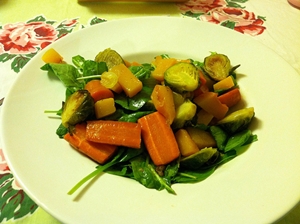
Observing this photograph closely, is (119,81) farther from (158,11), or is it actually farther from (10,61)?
(158,11)

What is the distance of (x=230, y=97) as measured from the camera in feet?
5.67

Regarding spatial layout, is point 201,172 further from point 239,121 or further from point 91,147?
point 91,147

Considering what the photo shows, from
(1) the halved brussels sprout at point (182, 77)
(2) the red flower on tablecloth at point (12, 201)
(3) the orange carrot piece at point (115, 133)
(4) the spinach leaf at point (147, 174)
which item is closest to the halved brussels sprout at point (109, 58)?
(1) the halved brussels sprout at point (182, 77)

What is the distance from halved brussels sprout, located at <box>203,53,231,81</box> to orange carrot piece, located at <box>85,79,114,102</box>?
588 mm

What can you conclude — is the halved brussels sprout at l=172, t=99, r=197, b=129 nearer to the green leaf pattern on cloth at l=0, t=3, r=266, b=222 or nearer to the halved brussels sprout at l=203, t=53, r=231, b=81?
the halved brussels sprout at l=203, t=53, r=231, b=81

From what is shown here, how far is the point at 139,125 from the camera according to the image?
153cm

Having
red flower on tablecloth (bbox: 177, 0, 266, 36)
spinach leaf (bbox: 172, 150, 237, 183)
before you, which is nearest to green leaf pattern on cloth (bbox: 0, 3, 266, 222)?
red flower on tablecloth (bbox: 177, 0, 266, 36)

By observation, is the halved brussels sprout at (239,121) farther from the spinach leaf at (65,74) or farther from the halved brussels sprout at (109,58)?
the spinach leaf at (65,74)

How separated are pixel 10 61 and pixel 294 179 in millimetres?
1950

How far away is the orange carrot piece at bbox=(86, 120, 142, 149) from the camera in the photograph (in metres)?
1.47

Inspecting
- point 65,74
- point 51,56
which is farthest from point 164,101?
point 51,56

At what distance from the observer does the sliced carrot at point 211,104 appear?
1658 mm

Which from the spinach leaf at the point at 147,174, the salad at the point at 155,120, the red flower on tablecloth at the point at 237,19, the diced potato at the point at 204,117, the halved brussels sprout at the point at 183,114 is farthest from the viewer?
the red flower on tablecloth at the point at 237,19

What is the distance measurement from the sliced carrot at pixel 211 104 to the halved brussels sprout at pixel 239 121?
0.07 m
